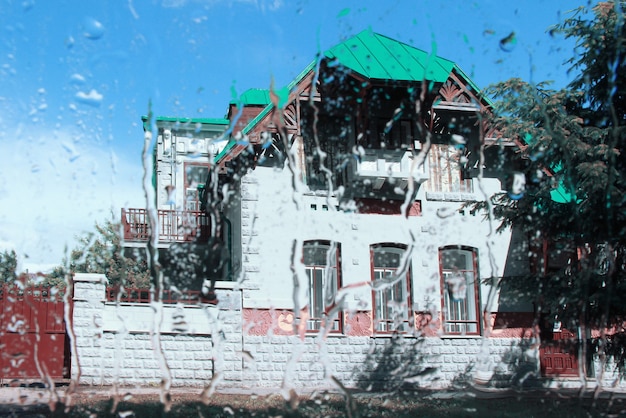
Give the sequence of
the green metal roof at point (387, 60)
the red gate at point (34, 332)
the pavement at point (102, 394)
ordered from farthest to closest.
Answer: the green metal roof at point (387, 60)
the red gate at point (34, 332)
the pavement at point (102, 394)

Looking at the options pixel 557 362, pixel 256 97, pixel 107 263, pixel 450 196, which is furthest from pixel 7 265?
pixel 557 362

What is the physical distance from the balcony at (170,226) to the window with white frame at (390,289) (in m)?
4.34

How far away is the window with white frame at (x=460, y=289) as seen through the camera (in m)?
16.5

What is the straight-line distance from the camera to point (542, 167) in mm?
14906

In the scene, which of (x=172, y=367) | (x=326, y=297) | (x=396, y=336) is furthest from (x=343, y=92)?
(x=172, y=367)

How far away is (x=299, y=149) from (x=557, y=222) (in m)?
5.66

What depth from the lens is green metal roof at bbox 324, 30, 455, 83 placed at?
16109mm

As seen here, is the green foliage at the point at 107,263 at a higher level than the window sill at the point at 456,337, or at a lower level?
higher

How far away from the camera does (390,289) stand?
1633cm

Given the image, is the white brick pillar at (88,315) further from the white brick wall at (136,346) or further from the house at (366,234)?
the house at (366,234)

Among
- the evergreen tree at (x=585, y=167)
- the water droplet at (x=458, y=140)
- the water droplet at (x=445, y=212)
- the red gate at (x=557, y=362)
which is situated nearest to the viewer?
the evergreen tree at (x=585, y=167)

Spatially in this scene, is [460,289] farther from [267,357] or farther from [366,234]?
[267,357]

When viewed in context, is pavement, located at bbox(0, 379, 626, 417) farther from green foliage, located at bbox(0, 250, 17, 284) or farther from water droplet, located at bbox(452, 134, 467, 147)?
green foliage, located at bbox(0, 250, 17, 284)

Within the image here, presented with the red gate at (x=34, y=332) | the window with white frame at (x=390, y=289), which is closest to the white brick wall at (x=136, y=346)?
the red gate at (x=34, y=332)
